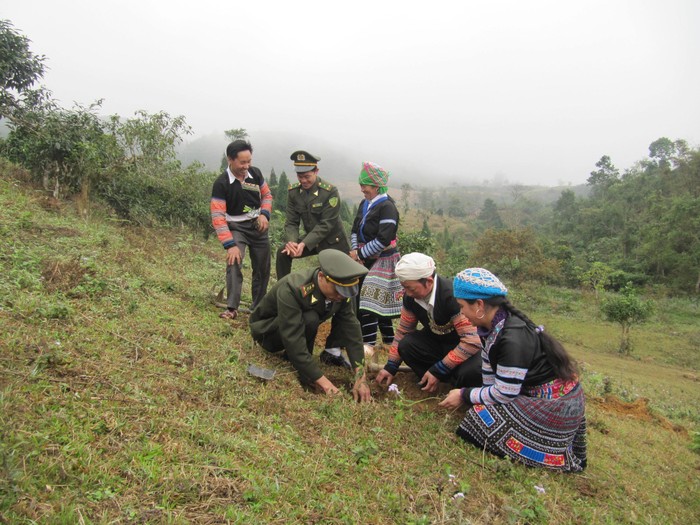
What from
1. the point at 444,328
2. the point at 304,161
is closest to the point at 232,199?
the point at 304,161

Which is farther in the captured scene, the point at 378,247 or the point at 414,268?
the point at 378,247

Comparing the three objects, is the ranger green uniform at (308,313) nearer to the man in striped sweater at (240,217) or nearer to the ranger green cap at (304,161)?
the man in striped sweater at (240,217)

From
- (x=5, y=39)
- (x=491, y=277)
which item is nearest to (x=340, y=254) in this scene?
(x=491, y=277)

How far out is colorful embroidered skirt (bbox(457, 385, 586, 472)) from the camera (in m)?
2.93

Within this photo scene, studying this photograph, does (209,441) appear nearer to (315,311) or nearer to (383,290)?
(315,311)

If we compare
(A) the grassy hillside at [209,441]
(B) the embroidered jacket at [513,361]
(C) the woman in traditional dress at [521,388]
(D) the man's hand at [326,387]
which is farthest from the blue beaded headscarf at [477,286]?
(D) the man's hand at [326,387]

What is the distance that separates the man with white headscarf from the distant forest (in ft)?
23.6

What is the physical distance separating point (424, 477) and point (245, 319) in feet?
9.81

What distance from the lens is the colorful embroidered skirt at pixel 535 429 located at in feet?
9.61

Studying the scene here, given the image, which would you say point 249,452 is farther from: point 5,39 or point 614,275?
point 614,275

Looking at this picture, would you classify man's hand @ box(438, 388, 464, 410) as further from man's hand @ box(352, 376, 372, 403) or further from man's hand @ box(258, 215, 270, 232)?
man's hand @ box(258, 215, 270, 232)

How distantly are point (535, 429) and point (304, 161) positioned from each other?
11.2 ft

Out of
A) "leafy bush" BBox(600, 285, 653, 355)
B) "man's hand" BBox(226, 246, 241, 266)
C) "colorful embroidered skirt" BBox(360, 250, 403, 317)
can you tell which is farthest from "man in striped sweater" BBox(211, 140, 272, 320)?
"leafy bush" BBox(600, 285, 653, 355)

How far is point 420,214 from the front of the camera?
71.9m
